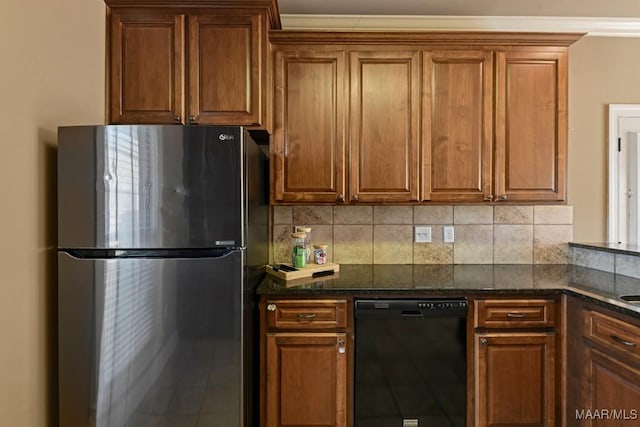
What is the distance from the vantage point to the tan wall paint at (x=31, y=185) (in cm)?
140

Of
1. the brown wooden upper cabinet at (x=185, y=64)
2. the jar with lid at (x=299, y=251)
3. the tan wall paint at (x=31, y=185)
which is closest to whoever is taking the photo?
the tan wall paint at (x=31, y=185)

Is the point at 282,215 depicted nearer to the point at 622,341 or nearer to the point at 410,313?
the point at 410,313

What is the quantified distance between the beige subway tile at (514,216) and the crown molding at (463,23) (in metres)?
1.25

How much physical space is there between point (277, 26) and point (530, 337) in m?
2.28

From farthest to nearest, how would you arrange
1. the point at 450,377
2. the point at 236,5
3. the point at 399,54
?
the point at 399,54 → the point at 236,5 → the point at 450,377

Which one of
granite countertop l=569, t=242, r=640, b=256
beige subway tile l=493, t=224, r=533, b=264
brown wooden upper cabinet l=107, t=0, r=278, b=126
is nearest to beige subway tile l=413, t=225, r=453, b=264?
beige subway tile l=493, t=224, r=533, b=264

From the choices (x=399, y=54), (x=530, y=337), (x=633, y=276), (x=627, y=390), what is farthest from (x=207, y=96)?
(x=633, y=276)

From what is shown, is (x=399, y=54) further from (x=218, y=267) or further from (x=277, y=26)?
(x=218, y=267)

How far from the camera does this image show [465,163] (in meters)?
2.21

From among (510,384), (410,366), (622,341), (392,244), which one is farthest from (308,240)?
(622,341)

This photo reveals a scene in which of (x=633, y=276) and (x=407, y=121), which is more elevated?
(x=407, y=121)

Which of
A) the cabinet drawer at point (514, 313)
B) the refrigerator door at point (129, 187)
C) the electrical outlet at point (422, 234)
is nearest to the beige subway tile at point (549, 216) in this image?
the electrical outlet at point (422, 234)

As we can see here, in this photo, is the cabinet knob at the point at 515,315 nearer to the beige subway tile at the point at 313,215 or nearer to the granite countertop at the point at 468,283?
the granite countertop at the point at 468,283

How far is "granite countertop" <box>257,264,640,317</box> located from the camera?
1861 mm
